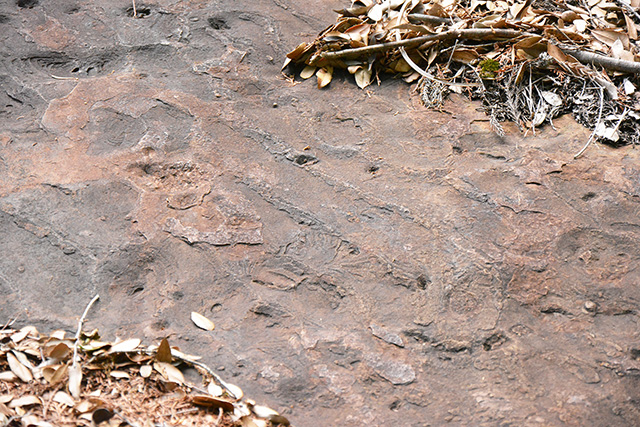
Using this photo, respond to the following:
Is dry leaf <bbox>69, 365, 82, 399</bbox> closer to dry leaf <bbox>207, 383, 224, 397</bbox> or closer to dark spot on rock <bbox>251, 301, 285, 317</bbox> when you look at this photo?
dry leaf <bbox>207, 383, 224, 397</bbox>

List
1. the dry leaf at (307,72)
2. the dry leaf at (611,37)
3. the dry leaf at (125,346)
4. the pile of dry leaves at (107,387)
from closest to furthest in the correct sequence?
the pile of dry leaves at (107,387) → the dry leaf at (125,346) → the dry leaf at (611,37) → the dry leaf at (307,72)

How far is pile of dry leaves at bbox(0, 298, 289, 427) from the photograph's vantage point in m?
1.46

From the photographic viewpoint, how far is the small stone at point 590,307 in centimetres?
165

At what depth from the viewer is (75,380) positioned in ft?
4.98

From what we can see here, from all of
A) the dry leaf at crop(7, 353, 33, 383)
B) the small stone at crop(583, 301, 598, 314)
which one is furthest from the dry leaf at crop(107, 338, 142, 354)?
the small stone at crop(583, 301, 598, 314)

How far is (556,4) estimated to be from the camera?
2.59 meters

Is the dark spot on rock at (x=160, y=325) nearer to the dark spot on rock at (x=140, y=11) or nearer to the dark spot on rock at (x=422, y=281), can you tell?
the dark spot on rock at (x=422, y=281)

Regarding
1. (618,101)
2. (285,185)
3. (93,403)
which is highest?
(618,101)

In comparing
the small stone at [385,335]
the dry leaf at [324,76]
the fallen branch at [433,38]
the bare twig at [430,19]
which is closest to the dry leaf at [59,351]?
the small stone at [385,335]

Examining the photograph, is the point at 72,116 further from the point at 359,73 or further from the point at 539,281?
the point at 539,281

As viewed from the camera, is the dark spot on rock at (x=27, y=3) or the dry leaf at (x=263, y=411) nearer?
the dry leaf at (x=263, y=411)

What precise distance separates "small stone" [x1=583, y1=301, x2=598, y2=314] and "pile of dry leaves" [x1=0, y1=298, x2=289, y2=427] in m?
0.90

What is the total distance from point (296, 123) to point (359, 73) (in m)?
0.41

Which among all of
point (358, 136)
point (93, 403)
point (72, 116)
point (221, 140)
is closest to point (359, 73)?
point (358, 136)
